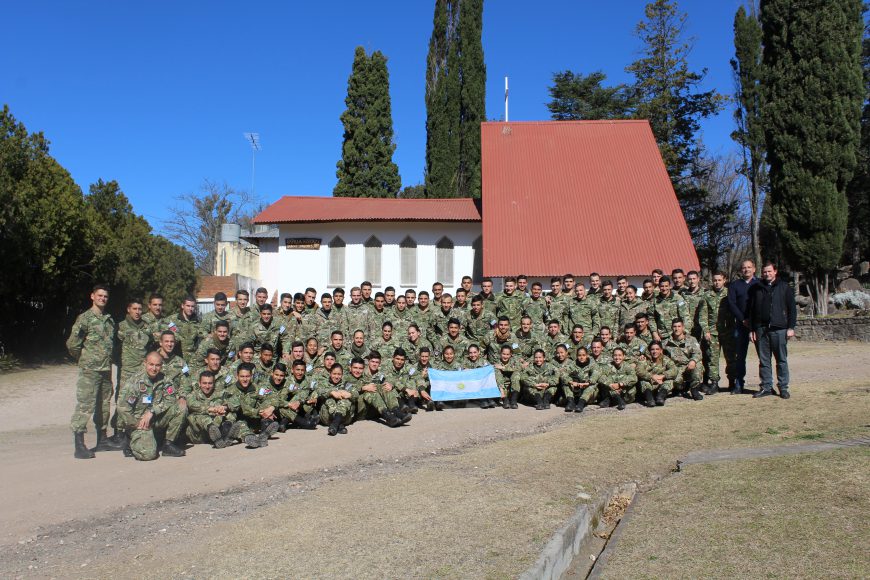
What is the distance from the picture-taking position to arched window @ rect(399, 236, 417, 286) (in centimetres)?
2309

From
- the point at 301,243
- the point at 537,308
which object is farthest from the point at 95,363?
the point at 301,243

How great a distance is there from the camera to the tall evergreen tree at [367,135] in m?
32.7

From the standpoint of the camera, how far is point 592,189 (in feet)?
72.9

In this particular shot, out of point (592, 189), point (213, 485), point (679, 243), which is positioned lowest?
point (213, 485)

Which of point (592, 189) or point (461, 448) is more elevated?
point (592, 189)

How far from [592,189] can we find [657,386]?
1308 centimetres

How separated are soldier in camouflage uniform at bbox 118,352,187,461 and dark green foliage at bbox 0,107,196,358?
11.0 metres

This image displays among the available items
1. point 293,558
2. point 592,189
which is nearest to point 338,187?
point 592,189

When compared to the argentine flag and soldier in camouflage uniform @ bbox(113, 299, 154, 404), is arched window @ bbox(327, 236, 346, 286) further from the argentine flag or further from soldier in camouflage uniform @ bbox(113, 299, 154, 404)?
soldier in camouflage uniform @ bbox(113, 299, 154, 404)

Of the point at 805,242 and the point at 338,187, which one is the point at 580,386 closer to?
the point at 805,242

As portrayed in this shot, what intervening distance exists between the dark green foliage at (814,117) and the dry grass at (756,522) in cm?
1976

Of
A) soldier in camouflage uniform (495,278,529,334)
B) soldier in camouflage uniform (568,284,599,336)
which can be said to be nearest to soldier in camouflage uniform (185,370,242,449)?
soldier in camouflage uniform (495,278,529,334)

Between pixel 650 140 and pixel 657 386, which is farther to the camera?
pixel 650 140

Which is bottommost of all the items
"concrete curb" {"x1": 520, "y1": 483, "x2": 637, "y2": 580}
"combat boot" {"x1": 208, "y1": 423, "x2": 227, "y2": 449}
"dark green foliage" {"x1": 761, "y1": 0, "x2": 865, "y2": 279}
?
"concrete curb" {"x1": 520, "y1": 483, "x2": 637, "y2": 580}
